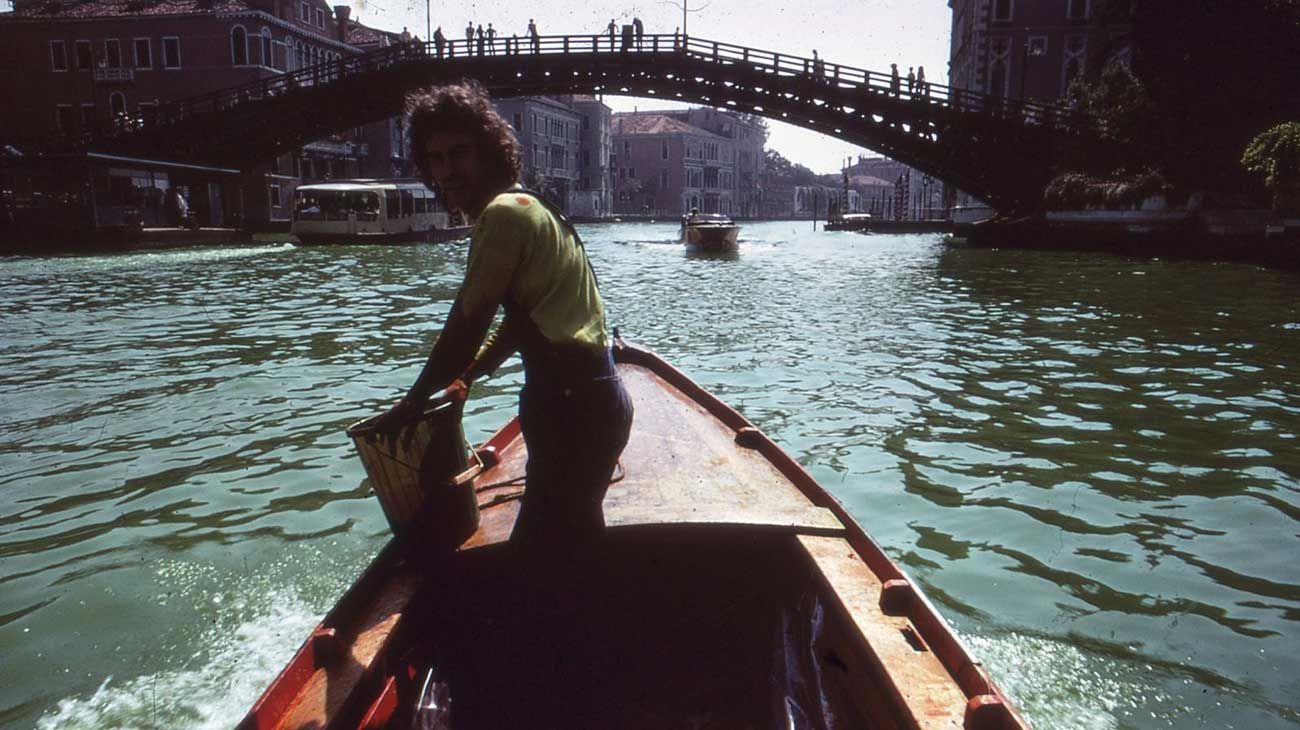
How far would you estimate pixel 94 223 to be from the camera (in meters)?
27.0

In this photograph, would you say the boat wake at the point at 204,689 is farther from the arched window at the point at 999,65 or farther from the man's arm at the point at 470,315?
the arched window at the point at 999,65

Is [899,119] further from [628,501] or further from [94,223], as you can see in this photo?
[628,501]

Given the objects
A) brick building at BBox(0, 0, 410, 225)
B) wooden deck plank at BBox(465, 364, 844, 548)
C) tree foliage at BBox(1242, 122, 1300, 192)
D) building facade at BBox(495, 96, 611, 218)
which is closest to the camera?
wooden deck plank at BBox(465, 364, 844, 548)

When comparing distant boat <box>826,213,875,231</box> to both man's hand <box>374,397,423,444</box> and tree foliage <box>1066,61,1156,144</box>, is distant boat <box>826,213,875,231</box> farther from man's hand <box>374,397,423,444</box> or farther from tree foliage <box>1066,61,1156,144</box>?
man's hand <box>374,397,423,444</box>

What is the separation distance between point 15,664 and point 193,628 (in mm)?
682

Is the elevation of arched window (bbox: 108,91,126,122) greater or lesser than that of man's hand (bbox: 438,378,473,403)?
greater

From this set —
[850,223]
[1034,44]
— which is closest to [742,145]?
[850,223]

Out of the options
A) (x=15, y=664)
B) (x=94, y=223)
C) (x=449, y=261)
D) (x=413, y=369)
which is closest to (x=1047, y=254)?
(x=449, y=261)

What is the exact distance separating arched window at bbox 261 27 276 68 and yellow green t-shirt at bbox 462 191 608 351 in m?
45.3

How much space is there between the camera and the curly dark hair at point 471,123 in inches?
89.7

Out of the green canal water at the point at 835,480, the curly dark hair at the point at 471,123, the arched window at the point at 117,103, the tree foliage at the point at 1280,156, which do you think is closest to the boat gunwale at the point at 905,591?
the green canal water at the point at 835,480

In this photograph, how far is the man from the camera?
212 centimetres

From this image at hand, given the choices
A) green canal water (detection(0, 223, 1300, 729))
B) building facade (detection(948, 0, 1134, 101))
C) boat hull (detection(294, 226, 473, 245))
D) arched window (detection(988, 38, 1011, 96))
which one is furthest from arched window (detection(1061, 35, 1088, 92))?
green canal water (detection(0, 223, 1300, 729))

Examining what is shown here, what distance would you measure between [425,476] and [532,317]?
789 mm
